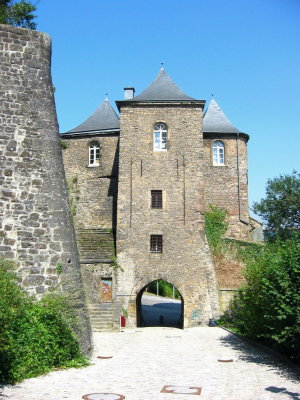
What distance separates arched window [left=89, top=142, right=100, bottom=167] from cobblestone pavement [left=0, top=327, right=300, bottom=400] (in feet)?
47.3

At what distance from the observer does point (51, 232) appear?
10.9 metres

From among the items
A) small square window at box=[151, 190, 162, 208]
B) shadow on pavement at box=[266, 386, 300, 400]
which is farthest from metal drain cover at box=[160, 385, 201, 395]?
small square window at box=[151, 190, 162, 208]

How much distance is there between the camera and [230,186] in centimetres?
2761

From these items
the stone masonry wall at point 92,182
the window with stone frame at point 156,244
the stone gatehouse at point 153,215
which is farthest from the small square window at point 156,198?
the stone masonry wall at point 92,182

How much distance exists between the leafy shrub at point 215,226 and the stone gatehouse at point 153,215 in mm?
632

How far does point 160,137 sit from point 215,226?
19.9 ft

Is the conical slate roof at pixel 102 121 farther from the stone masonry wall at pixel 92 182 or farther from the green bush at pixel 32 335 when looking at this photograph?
the green bush at pixel 32 335

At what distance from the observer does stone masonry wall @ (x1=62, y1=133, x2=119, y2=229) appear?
2677cm

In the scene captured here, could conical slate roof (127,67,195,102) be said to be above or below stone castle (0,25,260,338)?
above

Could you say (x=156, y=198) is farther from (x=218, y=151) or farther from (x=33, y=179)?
(x=33, y=179)

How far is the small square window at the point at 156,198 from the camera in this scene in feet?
→ 76.6

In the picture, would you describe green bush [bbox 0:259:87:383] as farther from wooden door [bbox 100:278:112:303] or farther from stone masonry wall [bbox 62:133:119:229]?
stone masonry wall [bbox 62:133:119:229]

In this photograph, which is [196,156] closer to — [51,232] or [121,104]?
[121,104]

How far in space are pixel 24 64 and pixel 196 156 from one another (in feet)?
44.3
